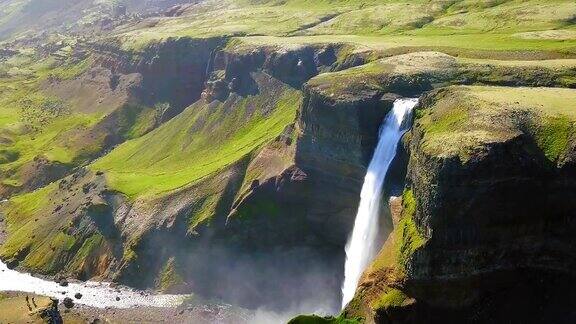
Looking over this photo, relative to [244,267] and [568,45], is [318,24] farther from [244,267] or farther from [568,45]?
[244,267]

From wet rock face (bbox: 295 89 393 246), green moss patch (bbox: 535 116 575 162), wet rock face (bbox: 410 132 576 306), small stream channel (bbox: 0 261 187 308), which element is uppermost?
green moss patch (bbox: 535 116 575 162)

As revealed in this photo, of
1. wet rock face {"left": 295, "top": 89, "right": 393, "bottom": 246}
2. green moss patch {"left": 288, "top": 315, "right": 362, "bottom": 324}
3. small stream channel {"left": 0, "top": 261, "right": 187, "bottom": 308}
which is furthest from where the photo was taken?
small stream channel {"left": 0, "top": 261, "right": 187, "bottom": 308}

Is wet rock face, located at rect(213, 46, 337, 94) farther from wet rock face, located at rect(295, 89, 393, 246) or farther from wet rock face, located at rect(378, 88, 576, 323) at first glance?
wet rock face, located at rect(378, 88, 576, 323)

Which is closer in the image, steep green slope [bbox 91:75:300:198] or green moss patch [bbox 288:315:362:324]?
green moss patch [bbox 288:315:362:324]

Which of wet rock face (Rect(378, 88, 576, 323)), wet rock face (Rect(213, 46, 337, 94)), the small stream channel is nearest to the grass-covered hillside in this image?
wet rock face (Rect(213, 46, 337, 94))

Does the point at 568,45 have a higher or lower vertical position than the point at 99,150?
higher

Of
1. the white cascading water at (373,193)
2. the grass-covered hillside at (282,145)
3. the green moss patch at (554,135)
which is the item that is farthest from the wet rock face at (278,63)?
the green moss patch at (554,135)

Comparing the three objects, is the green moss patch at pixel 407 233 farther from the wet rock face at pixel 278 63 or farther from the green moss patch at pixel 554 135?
the wet rock face at pixel 278 63

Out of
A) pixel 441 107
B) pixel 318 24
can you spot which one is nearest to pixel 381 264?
pixel 441 107

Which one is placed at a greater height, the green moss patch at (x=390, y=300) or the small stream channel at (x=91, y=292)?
the green moss patch at (x=390, y=300)
